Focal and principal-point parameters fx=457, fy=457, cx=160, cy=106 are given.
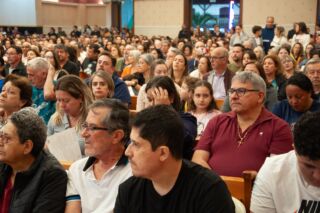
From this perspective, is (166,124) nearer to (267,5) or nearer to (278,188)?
(278,188)

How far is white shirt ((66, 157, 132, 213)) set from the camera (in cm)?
242

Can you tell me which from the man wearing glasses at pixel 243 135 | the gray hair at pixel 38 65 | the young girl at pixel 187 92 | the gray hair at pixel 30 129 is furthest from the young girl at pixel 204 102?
the gray hair at pixel 30 129

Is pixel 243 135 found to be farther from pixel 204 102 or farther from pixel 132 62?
pixel 132 62

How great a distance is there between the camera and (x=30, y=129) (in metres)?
2.44

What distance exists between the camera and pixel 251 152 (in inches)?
124

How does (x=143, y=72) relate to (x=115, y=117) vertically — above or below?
below

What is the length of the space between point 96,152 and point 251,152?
120 centimetres

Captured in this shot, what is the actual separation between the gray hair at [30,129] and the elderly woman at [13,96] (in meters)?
1.47

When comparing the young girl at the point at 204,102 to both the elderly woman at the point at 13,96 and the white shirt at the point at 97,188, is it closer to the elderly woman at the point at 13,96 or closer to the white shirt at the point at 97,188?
the elderly woman at the point at 13,96

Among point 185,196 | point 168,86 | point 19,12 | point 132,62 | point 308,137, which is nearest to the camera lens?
point 308,137

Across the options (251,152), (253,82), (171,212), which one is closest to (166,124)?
(171,212)

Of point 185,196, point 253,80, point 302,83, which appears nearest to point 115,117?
point 185,196

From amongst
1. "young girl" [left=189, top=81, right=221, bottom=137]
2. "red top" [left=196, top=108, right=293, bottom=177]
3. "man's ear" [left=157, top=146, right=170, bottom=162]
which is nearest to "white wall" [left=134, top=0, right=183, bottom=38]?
"young girl" [left=189, top=81, right=221, bottom=137]

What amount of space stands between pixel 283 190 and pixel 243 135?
1.24m
